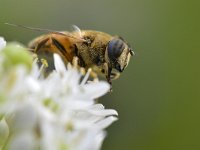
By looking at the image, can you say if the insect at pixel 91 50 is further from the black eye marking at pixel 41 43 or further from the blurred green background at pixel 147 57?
the blurred green background at pixel 147 57

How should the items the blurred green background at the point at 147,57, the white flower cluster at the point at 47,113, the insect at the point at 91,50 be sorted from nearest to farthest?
the white flower cluster at the point at 47,113, the insect at the point at 91,50, the blurred green background at the point at 147,57

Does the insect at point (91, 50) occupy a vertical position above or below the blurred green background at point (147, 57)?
above

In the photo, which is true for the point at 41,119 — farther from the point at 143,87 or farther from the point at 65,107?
the point at 143,87

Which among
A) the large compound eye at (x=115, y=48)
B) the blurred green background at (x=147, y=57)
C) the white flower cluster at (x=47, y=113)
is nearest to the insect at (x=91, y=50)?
the large compound eye at (x=115, y=48)

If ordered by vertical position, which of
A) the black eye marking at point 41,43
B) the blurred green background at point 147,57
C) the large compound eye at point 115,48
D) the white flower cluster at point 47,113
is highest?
the white flower cluster at point 47,113

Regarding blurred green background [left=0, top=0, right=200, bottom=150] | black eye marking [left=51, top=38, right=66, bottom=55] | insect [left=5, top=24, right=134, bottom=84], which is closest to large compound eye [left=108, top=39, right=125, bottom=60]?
insect [left=5, top=24, right=134, bottom=84]

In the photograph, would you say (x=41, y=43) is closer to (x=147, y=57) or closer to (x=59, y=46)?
(x=59, y=46)
